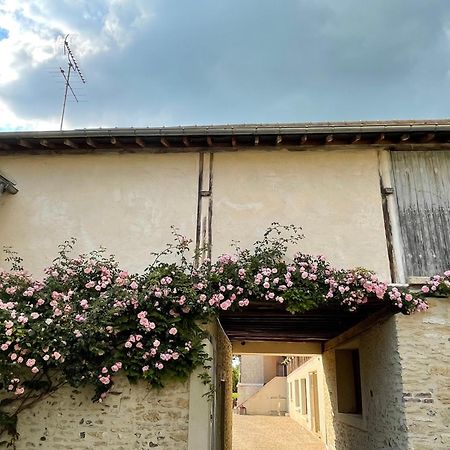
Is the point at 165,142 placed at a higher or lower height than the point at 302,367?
higher

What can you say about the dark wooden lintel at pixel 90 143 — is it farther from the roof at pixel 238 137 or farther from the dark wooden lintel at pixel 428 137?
the dark wooden lintel at pixel 428 137

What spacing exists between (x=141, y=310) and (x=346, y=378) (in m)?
6.48

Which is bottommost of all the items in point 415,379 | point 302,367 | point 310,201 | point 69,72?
point 415,379

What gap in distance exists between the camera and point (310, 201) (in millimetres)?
6574

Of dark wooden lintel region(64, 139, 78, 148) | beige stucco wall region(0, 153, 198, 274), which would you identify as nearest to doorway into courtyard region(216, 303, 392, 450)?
beige stucco wall region(0, 153, 198, 274)

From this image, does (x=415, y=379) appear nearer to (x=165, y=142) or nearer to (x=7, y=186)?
(x=165, y=142)

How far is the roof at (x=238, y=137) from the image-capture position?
6.40 meters

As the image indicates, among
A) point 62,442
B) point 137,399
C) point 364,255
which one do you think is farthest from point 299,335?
point 62,442

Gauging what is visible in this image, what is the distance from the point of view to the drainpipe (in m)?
6.83

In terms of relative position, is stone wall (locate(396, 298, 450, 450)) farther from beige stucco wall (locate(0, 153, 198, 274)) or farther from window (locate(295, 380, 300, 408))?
window (locate(295, 380, 300, 408))

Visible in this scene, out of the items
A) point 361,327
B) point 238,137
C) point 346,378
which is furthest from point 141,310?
point 346,378

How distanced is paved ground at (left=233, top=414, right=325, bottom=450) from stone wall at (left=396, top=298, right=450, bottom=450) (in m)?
9.07

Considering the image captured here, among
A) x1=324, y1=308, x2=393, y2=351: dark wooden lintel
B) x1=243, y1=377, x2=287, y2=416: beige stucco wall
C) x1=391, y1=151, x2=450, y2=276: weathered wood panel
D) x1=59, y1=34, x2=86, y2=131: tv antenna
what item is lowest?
x1=243, y1=377, x2=287, y2=416: beige stucco wall

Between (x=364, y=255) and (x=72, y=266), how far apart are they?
13.9 ft
